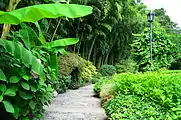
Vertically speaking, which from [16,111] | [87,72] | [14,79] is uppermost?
[14,79]

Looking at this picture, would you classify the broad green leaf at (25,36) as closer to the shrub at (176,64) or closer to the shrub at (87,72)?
the shrub at (87,72)

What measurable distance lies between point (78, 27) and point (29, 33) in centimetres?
1021

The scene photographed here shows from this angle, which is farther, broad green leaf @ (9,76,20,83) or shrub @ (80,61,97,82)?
shrub @ (80,61,97,82)

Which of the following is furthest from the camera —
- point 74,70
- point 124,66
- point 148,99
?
point 124,66

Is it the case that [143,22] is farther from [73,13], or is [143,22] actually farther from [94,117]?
[73,13]

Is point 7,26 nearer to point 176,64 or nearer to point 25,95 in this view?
point 25,95

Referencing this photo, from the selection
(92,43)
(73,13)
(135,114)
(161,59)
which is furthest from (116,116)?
(92,43)

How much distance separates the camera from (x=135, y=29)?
677 inches

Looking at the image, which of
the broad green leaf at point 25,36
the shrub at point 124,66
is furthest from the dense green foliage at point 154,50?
the broad green leaf at point 25,36

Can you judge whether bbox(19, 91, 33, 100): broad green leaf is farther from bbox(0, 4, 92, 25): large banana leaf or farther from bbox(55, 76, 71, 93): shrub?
bbox(55, 76, 71, 93): shrub

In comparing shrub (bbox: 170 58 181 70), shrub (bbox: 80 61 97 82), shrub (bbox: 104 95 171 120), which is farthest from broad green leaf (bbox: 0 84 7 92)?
shrub (bbox: 170 58 181 70)

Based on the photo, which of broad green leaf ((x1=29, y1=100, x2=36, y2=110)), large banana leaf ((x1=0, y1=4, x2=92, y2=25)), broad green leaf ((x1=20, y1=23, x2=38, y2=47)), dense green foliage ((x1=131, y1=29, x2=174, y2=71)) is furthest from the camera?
dense green foliage ((x1=131, y1=29, x2=174, y2=71))

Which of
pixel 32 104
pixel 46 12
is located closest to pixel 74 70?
pixel 32 104

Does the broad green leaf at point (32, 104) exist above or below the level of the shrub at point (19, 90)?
below
